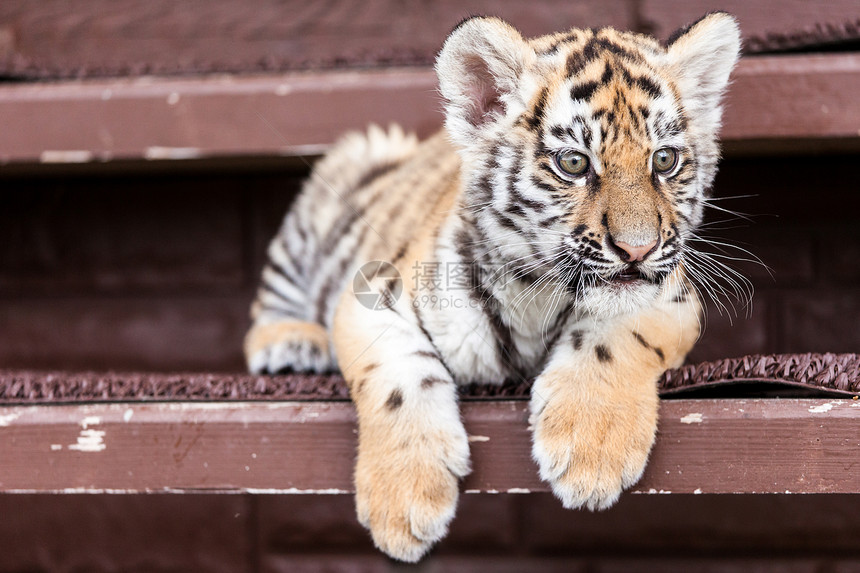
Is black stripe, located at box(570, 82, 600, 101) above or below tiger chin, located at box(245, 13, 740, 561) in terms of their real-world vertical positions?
above

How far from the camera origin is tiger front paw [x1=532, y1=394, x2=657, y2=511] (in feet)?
2.70

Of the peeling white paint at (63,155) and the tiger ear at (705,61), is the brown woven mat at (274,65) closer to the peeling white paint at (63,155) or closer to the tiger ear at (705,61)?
the peeling white paint at (63,155)

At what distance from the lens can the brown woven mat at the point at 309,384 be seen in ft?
2.97

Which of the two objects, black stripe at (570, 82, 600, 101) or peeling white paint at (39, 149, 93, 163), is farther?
peeling white paint at (39, 149, 93, 163)

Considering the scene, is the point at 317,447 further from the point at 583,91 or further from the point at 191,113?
the point at 191,113

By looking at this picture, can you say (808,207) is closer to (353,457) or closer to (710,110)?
(710,110)

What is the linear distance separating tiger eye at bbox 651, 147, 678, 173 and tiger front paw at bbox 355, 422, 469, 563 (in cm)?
44

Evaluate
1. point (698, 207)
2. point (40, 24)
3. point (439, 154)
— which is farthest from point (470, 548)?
point (40, 24)

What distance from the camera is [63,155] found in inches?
53.1

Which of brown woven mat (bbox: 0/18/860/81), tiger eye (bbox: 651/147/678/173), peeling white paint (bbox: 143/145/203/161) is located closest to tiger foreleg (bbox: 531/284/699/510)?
tiger eye (bbox: 651/147/678/173)

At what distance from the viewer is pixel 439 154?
152 centimetres

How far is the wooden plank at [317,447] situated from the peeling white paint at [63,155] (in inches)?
22.2

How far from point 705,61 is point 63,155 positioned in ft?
3.94

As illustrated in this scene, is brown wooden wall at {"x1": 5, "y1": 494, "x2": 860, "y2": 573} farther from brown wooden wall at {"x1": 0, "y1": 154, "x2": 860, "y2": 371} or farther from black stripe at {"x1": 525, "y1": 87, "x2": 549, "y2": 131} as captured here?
black stripe at {"x1": 525, "y1": 87, "x2": 549, "y2": 131}
